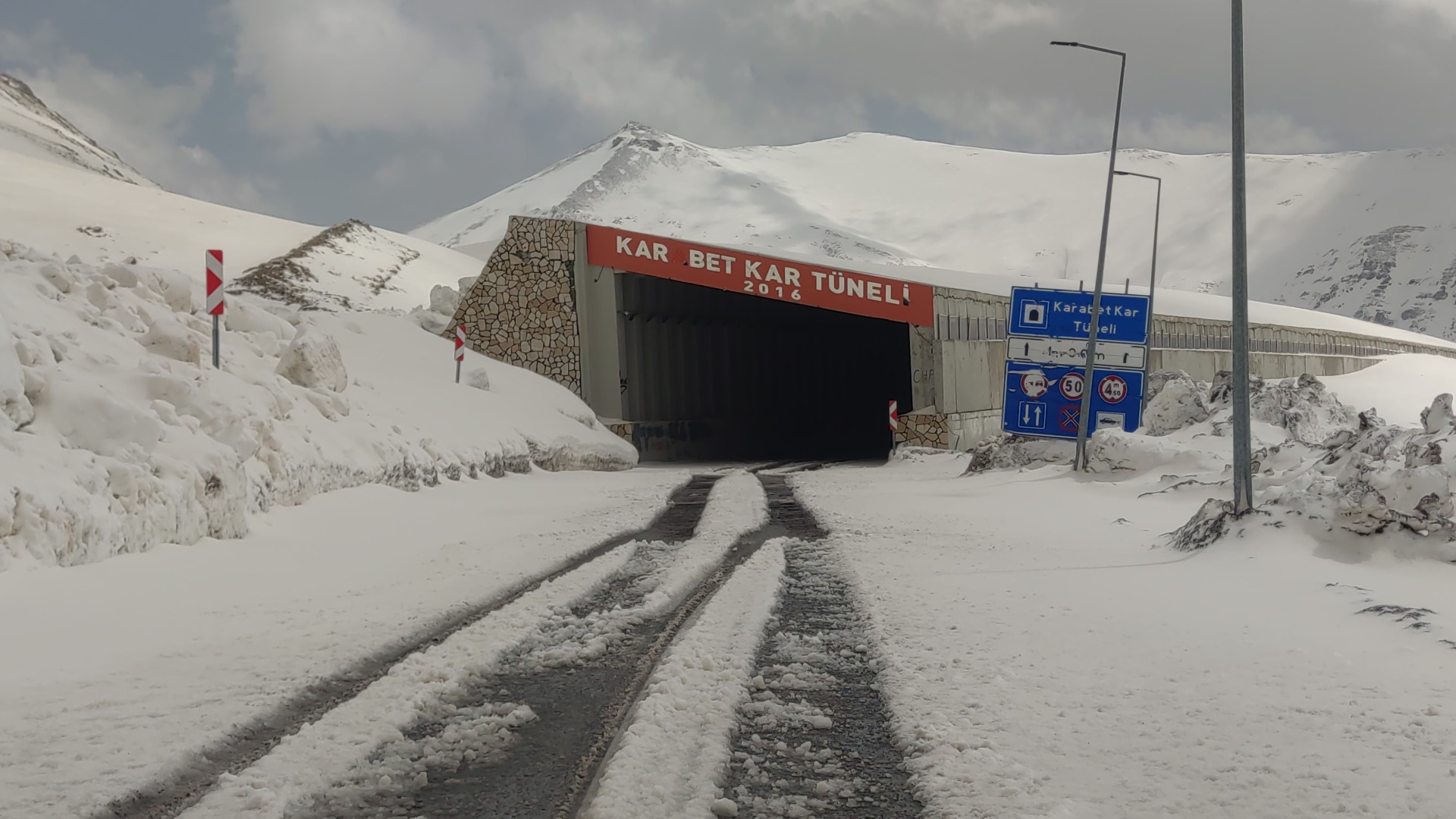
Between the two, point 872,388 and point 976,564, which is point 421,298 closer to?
point 872,388

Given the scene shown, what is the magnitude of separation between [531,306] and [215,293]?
15824 mm

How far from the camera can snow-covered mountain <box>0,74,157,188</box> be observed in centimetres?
8775

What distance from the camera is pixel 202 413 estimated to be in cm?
1069

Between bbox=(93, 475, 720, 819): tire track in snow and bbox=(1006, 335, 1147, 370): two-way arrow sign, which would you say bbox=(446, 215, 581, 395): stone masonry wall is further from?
bbox=(93, 475, 720, 819): tire track in snow

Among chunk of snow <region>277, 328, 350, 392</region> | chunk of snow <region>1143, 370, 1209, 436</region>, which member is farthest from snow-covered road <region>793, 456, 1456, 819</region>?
chunk of snow <region>1143, 370, 1209, 436</region>

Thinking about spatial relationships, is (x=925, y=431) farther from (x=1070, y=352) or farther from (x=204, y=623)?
(x=204, y=623)

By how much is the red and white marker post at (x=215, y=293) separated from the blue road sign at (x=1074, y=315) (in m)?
12.8

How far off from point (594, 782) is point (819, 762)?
0.85 m

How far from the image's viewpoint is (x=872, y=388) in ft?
→ 157

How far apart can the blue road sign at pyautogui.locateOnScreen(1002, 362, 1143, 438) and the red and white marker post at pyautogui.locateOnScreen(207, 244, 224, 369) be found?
524 inches

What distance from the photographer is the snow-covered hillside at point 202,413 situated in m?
8.39

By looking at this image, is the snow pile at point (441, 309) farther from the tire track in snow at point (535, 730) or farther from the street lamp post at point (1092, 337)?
the tire track in snow at point (535, 730)

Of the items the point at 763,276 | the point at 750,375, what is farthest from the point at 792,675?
the point at 750,375

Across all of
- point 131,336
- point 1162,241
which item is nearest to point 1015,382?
point 131,336
